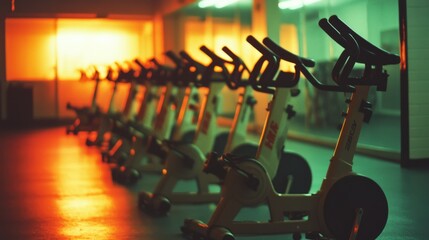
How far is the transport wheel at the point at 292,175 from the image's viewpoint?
15.0ft

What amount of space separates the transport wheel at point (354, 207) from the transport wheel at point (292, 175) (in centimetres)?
105


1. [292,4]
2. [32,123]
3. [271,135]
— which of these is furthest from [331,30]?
[32,123]

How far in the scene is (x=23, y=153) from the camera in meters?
8.75

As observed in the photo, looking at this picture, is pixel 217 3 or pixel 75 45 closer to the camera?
pixel 217 3

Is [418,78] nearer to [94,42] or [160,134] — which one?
[160,134]

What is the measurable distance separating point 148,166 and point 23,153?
117 inches

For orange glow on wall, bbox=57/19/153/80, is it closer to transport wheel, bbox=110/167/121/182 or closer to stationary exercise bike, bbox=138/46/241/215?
transport wheel, bbox=110/167/121/182

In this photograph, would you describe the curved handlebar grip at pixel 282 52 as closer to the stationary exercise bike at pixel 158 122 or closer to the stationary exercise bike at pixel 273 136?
the stationary exercise bike at pixel 273 136

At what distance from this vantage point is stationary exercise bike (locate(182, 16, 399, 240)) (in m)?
3.39

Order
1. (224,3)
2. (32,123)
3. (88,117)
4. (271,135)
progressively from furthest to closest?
1. (32,123)
2. (224,3)
3. (88,117)
4. (271,135)

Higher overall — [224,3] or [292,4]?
[224,3]

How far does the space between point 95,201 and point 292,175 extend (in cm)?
158

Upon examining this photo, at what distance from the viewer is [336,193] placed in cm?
350

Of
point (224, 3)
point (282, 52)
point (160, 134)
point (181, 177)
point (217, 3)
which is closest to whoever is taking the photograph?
point (282, 52)
